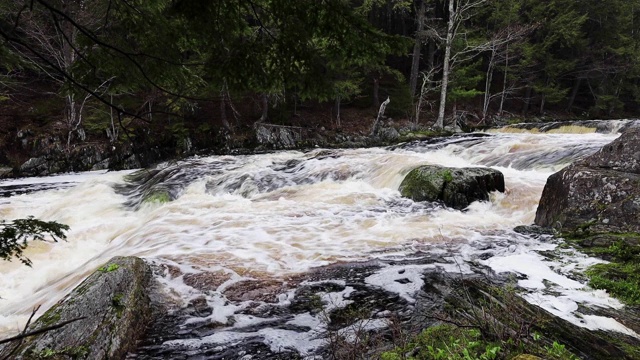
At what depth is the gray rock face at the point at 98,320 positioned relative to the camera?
2.45 metres

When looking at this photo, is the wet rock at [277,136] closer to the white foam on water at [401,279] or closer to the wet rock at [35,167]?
the wet rock at [35,167]

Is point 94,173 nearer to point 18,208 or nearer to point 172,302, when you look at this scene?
point 18,208

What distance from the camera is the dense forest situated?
132 inches

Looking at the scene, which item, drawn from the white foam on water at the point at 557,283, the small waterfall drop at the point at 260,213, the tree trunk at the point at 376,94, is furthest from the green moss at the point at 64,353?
the tree trunk at the point at 376,94

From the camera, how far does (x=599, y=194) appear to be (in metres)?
5.63

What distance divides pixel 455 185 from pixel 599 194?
104 inches

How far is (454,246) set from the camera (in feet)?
17.7

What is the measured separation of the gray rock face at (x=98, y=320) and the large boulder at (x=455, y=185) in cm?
617

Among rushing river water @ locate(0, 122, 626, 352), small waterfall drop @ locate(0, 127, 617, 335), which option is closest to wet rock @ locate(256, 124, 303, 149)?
small waterfall drop @ locate(0, 127, 617, 335)

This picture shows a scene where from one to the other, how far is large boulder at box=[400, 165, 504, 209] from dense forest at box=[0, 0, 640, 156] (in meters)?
3.00

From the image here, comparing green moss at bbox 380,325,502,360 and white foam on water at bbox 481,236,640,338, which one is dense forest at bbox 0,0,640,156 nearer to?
green moss at bbox 380,325,502,360

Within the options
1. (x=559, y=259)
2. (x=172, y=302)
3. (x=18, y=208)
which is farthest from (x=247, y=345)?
(x=18, y=208)

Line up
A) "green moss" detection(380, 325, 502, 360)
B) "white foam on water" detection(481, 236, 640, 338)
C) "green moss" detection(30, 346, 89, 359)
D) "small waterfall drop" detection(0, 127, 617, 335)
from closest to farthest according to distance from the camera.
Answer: "green moss" detection(380, 325, 502, 360), "green moss" detection(30, 346, 89, 359), "white foam on water" detection(481, 236, 640, 338), "small waterfall drop" detection(0, 127, 617, 335)

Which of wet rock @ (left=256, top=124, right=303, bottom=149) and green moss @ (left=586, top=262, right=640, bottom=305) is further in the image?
wet rock @ (left=256, top=124, right=303, bottom=149)
